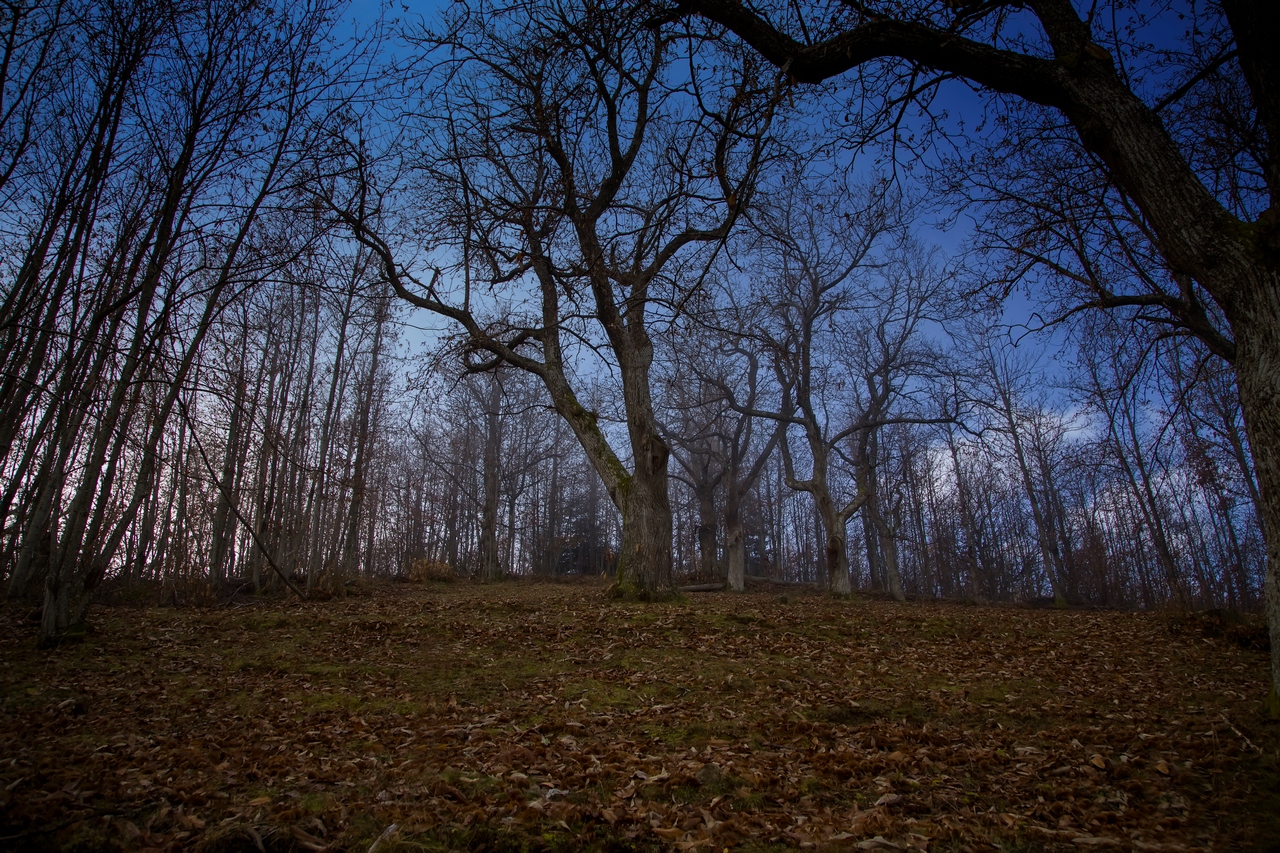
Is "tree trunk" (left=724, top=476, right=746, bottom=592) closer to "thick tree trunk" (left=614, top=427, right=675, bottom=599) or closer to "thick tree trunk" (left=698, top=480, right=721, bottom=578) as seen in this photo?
"thick tree trunk" (left=698, top=480, right=721, bottom=578)

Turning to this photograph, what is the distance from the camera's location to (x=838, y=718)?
162 inches

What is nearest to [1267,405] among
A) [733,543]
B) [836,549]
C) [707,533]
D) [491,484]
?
[836,549]

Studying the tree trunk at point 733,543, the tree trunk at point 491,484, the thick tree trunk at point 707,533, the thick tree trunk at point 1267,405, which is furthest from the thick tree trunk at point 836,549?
the thick tree trunk at point 1267,405

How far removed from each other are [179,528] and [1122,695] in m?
15.1

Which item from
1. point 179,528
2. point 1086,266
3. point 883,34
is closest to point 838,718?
point 883,34

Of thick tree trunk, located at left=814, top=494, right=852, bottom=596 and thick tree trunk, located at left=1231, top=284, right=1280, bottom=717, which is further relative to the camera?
thick tree trunk, located at left=814, top=494, right=852, bottom=596

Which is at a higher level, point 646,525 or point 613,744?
point 646,525

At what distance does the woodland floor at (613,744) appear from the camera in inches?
92.6

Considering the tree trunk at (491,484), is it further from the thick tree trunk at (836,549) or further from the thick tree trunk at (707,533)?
the thick tree trunk at (836,549)

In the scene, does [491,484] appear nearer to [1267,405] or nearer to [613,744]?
[613,744]

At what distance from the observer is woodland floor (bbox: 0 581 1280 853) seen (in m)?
2.35

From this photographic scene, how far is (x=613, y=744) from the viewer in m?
3.48

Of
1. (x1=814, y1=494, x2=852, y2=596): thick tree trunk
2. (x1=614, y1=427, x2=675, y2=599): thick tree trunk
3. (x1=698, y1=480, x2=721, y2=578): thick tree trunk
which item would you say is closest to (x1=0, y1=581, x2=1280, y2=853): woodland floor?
(x1=614, y1=427, x2=675, y2=599): thick tree trunk

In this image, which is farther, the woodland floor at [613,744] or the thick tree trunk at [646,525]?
the thick tree trunk at [646,525]
